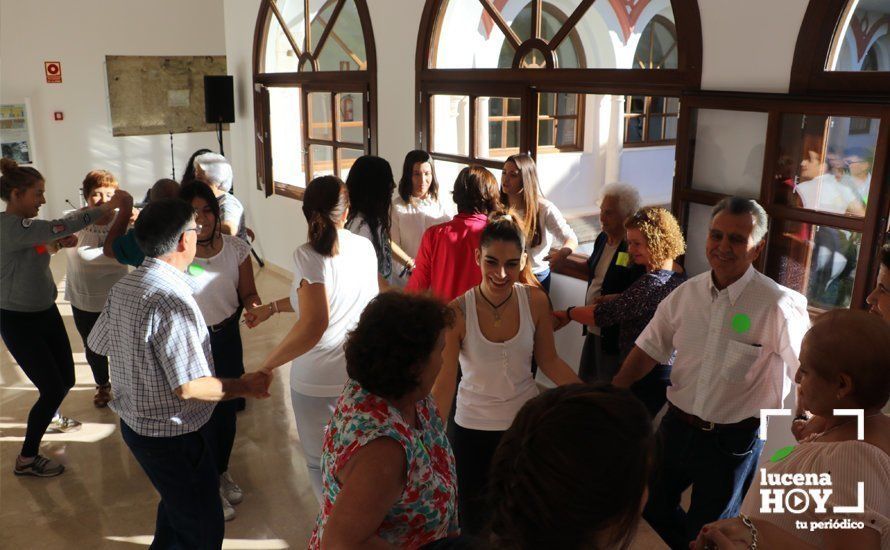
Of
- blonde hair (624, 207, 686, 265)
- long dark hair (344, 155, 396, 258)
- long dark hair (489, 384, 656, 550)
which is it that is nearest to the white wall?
long dark hair (344, 155, 396, 258)

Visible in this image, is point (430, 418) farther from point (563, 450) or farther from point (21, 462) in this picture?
point (21, 462)

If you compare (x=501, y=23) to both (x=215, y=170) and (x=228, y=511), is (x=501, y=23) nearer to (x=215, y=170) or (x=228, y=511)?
(x=215, y=170)

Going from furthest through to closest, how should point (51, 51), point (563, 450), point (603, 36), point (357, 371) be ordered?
point (51, 51) → point (603, 36) → point (357, 371) → point (563, 450)

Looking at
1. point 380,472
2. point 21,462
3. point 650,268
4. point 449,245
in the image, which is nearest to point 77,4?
point 21,462

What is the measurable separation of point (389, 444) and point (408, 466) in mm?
70

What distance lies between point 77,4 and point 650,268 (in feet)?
30.7

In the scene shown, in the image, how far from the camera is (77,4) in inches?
364

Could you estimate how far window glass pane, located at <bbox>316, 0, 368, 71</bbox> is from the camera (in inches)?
230

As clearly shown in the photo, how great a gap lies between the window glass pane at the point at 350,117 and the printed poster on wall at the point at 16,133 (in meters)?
5.38

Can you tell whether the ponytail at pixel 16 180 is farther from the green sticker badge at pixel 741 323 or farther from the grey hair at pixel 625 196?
the green sticker badge at pixel 741 323

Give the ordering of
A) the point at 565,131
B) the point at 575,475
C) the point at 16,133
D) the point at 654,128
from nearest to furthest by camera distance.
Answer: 1. the point at 575,475
2. the point at 565,131
3. the point at 16,133
4. the point at 654,128

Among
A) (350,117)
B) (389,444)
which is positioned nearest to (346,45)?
(350,117)

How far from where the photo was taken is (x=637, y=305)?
279 centimetres

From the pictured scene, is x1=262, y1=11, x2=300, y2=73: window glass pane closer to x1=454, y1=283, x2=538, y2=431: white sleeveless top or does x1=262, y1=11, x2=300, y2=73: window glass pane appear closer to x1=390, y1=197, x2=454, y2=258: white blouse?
x1=390, y1=197, x2=454, y2=258: white blouse
